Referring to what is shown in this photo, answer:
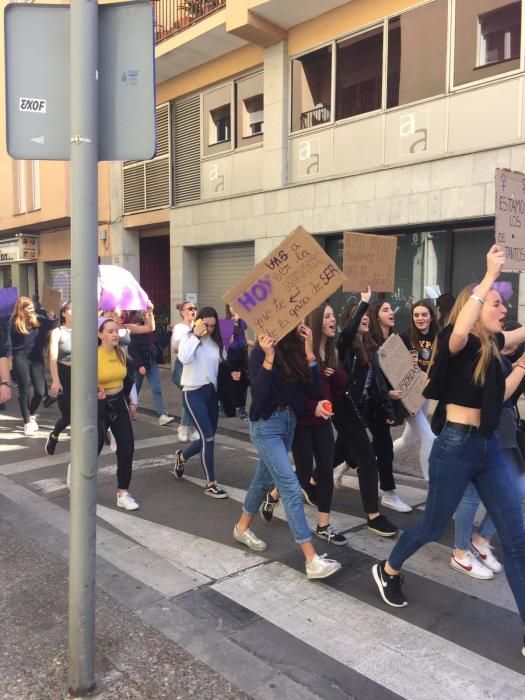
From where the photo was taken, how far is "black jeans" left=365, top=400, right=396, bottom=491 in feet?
16.3

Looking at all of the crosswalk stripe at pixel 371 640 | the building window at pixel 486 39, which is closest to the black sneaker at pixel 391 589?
the crosswalk stripe at pixel 371 640

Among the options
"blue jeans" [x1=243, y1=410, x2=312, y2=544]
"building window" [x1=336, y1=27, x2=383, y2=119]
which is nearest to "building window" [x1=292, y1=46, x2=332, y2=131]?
"building window" [x1=336, y1=27, x2=383, y2=119]

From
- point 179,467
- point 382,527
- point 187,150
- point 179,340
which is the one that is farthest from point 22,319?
point 187,150

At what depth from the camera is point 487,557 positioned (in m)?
4.14

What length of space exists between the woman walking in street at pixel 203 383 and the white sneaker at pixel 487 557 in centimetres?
227

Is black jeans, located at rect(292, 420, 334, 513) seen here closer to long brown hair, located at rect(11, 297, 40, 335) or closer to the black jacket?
the black jacket

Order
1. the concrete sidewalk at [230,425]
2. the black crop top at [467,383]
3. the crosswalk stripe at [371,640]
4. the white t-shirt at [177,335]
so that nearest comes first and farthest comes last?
the crosswalk stripe at [371,640], the black crop top at [467,383], the white t-shirt at [177,335], the concrete sidewalk at [230,425]

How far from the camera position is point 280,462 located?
153 inches

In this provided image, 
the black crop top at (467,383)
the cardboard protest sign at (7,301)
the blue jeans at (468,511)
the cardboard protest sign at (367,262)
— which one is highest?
the cardboard protest sign at (367,262)

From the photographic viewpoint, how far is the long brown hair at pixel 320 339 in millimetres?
4422

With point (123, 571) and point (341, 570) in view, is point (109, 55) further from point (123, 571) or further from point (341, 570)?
point (341, 570)

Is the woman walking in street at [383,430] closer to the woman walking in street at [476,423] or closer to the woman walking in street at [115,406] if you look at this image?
the woman walking in street at [476,423]

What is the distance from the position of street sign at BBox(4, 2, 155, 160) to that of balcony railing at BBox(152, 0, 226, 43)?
10514 mm

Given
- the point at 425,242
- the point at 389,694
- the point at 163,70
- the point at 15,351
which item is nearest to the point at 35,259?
the point at 163,70
